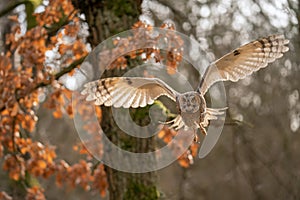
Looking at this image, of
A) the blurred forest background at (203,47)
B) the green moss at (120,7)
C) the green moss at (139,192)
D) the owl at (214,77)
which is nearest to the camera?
the owl at (214,77)

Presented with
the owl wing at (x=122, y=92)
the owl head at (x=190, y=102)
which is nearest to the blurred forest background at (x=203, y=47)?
the owl wing at (x=122, y=92)

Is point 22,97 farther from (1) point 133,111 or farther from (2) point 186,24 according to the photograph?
(2) point 186,24

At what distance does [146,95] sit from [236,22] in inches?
214

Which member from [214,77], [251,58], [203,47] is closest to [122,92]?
[214,77]

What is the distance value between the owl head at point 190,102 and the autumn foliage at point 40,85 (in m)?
2.56

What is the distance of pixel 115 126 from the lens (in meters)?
5.20

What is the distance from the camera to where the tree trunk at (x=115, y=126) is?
5.14 m

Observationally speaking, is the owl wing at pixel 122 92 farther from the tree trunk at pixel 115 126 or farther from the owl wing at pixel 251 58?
the tree trunk at pixel 115 126

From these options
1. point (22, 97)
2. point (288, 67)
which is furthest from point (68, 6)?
point (288, 67)

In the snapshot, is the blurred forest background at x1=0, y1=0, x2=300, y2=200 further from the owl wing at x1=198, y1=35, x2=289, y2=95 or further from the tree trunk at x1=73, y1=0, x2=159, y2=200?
the owl wing at x1=198, y1=35, x2=289, y2=95

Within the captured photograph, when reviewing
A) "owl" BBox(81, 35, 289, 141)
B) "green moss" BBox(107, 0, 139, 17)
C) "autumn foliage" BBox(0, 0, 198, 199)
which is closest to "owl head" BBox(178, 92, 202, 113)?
"owl" BBox(81, 35, 289, 141)

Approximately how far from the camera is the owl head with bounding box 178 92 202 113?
2.43 m

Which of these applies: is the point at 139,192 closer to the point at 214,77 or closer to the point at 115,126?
the point at 115,126

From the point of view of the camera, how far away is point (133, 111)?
5.17 m
